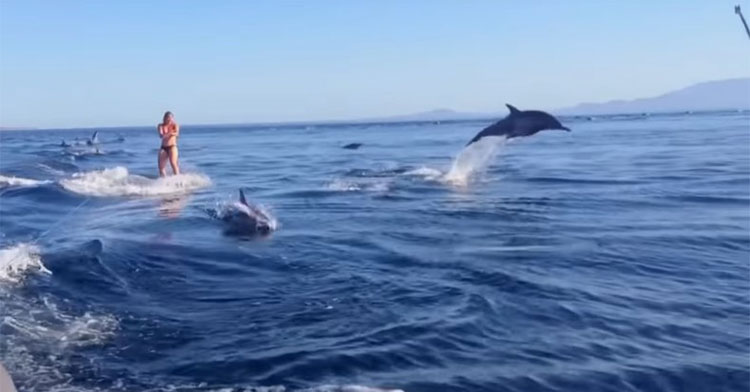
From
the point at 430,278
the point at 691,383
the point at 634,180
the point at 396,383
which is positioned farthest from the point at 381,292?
the point at 634,180

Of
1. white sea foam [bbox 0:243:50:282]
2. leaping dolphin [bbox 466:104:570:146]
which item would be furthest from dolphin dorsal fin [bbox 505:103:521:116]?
white sea foam [bbox 0:243:50:282]

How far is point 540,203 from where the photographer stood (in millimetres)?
17312

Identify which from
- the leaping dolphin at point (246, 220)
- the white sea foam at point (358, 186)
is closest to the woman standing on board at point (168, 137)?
the white sea foam at point (358, 186)

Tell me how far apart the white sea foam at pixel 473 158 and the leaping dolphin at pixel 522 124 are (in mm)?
508

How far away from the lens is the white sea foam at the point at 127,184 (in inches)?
842

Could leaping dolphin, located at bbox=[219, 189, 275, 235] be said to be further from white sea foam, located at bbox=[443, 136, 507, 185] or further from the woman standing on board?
white sea foam, located at bbox=[443, 136, 507, 185]

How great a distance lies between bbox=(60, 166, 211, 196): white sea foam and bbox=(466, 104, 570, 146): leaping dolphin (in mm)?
8205

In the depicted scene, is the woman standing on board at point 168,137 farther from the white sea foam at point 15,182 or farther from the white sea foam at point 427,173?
the white sea foam at point 427,173

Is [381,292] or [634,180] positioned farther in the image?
[634,180]

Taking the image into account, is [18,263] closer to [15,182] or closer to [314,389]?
[314,389]

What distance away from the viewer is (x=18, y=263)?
10.7 metres

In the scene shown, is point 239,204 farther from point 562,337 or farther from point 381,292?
point 562,337

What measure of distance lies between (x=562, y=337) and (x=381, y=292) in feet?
7.82

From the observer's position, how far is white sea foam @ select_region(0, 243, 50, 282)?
10.2m
